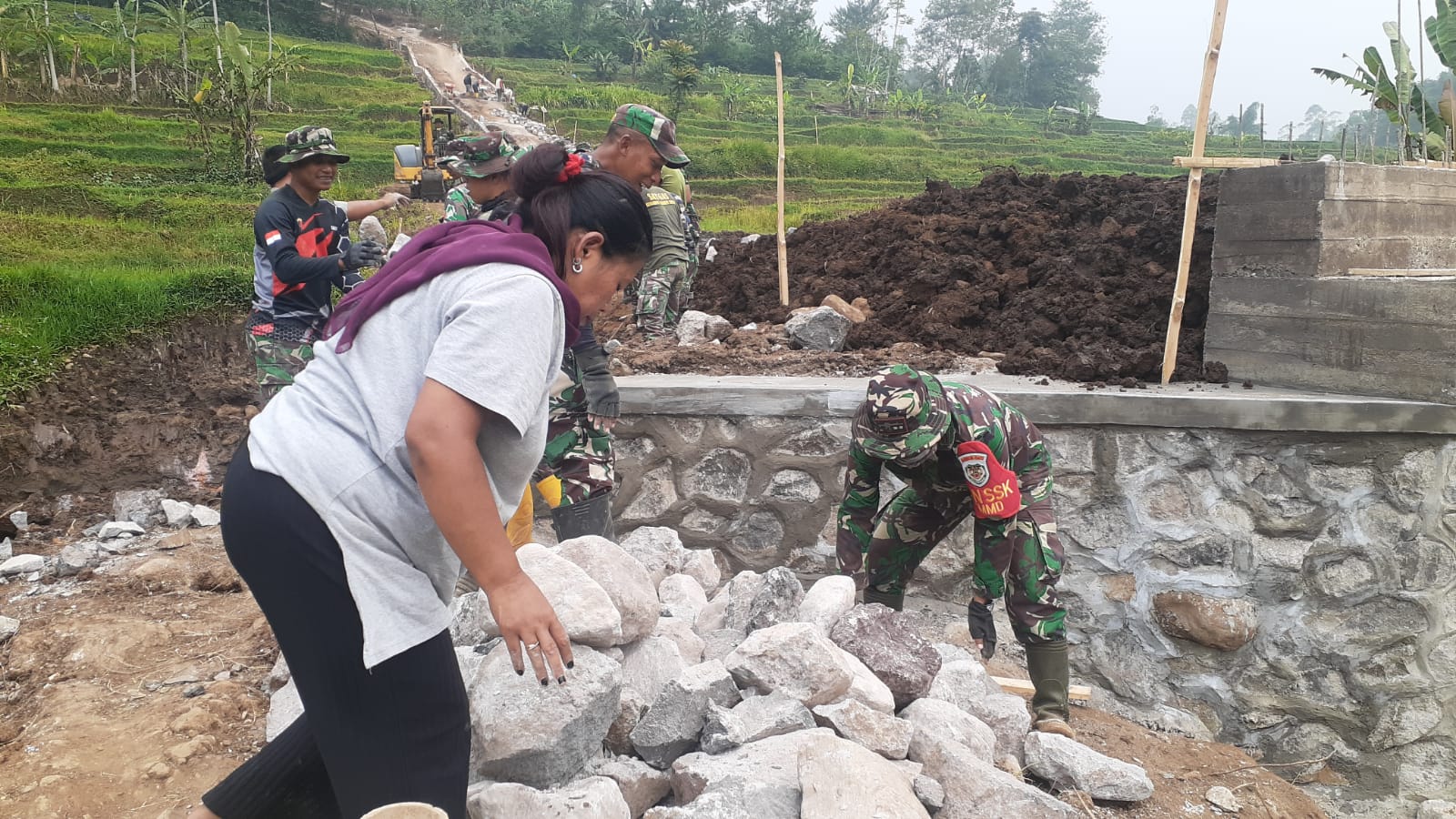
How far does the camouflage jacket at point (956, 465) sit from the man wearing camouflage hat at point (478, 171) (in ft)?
6.02

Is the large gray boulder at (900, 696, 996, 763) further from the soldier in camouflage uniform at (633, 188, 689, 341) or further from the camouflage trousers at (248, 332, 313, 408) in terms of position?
the camouflage trousers at (248, 332, 313, 408)

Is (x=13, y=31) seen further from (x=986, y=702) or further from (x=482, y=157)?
(x=986, y=702)

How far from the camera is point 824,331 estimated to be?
550 cm

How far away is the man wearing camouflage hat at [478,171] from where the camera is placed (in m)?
3.89

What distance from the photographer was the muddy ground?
487cm

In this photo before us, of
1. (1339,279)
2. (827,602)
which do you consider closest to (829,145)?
(1339,279)

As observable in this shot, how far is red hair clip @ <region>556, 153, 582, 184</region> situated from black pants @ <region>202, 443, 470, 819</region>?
0.66 m

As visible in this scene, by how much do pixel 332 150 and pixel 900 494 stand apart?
268 cm

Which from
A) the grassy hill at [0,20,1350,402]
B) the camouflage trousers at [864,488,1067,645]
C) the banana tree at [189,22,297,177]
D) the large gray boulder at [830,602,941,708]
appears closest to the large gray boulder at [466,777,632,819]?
the large gray boulder at [830,602,941,708]

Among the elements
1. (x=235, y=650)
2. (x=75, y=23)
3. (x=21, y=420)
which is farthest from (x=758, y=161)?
(x=235, y=650)

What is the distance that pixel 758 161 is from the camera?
2467 cm

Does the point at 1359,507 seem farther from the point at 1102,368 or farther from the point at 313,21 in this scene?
the point at 313,21

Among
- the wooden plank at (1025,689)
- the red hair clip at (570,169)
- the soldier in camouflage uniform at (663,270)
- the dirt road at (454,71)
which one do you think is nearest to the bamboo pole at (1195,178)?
the wooden plank at (1025,689)

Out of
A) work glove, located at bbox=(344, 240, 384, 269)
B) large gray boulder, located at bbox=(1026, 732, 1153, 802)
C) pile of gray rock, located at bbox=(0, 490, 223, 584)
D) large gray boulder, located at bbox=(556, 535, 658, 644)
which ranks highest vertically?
work glove, located at bbox=(344, 240, 384, 269)
